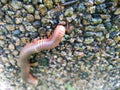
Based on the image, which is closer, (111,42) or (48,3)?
(48,3)

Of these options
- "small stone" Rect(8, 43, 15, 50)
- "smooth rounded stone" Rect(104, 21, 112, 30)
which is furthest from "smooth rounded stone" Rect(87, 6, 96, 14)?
"small stone" Rect(8, 43, 15, 50)

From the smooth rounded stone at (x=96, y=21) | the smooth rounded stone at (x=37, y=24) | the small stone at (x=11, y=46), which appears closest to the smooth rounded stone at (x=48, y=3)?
the smooth rounded stone at (x=37, y=24)

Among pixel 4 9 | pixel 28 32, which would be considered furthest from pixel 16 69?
pixel 4 9

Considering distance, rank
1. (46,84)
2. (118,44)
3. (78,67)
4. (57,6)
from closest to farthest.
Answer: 1. (57,6)
2. (118,44)
3. (78,67)
4. (46,84)

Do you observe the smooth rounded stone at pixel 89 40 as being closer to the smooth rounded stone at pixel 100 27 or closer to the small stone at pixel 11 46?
the smooth rounded stone at pixel 100 27

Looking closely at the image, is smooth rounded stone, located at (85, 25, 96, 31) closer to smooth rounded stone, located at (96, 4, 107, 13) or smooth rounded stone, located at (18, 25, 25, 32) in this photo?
smooth rounded stone, located at (96, 4, 107, 13)

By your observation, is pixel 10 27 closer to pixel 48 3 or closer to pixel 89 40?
pixel 48 3

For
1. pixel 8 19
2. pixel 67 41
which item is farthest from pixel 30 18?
pixel 67 41

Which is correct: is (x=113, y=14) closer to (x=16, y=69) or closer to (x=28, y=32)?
(x=28, y=32)
